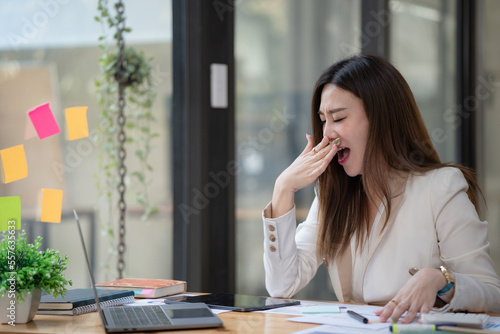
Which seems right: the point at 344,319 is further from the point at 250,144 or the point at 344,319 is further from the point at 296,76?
the point at 296,76

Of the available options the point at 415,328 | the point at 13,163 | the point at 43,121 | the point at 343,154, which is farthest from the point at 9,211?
the point at 415,328

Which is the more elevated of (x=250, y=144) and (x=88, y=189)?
(x=250, y=144)

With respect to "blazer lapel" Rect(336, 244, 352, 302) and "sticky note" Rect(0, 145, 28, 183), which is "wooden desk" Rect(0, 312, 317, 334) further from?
"sticky note" Rect(0, 145, 28, 183)

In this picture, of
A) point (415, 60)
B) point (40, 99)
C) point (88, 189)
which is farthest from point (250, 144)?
point (415, 60)

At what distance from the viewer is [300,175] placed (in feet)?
6.44

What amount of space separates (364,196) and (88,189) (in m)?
1.11

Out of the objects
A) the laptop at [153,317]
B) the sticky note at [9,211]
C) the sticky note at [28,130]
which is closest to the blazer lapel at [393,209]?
the laptop at [153,317]

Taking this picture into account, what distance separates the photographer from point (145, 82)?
2.66 m

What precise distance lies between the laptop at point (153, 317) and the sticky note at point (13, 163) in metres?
0.77

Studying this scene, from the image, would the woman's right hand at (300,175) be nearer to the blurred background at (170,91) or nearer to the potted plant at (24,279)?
the blurred background at (170,91)

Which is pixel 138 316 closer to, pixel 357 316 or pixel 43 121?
pixel 357 316

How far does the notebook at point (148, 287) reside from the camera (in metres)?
1.82

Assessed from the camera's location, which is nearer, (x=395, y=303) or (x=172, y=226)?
(x=395, y=303)

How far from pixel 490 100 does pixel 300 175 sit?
2.50m
